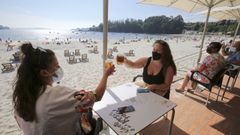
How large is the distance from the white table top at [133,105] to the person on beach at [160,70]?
1.52 ft

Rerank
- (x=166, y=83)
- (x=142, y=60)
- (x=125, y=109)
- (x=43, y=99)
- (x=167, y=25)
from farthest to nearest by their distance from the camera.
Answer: (x=167, y=25) → (x=142, y=60) → (x=166, y=83) → (x=125, y=109) → (x=43, y=99)

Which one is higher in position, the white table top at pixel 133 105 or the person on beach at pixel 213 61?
the person on beach at pixel 213 61

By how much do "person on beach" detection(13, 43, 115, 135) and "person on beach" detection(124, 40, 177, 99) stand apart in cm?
133

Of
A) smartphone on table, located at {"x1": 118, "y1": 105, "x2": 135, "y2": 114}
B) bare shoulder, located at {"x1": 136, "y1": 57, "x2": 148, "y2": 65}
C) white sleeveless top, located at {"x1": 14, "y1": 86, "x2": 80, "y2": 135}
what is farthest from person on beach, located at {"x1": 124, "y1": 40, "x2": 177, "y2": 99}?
white sleeveless top, located at {"x1": 14, "y1": 86, "x2": 80, "y2": 135}

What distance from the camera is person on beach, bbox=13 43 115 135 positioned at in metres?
0.86

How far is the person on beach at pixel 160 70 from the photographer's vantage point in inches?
85.5

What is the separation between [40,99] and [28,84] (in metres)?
0.12

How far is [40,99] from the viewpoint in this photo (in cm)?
87

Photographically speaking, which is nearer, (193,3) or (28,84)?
(28,84)

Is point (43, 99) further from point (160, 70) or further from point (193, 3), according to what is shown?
point (193, 3)

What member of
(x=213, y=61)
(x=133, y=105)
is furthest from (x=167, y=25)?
(x=133, y=105)

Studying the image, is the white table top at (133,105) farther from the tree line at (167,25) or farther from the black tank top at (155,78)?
the tree line at (167,25)

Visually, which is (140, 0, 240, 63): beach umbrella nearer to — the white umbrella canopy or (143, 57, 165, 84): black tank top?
the white umbrella canopy

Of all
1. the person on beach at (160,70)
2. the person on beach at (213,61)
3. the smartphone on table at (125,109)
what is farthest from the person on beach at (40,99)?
the person on beach at (213,61)
